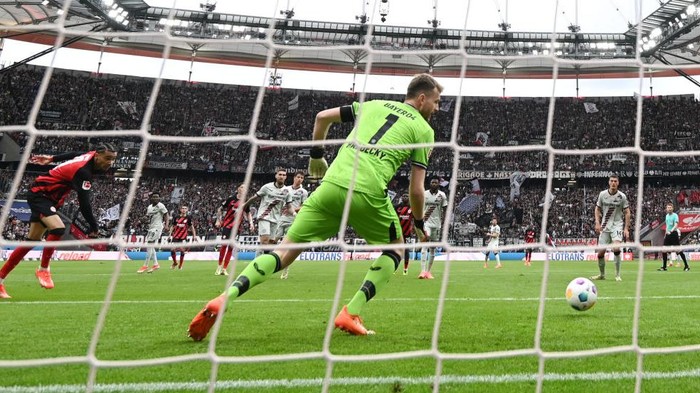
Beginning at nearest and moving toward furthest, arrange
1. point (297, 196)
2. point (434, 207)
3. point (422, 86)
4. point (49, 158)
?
1. point (422, 86)
2. point (49, 158)
3. point (297, 196)
4. point (434, 207)

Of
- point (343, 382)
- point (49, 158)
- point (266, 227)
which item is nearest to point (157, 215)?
point (266, 227)

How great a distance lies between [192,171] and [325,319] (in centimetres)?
2713

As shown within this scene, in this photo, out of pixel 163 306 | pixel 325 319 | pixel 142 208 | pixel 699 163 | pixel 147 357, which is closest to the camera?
pixel 147 357

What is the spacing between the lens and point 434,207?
10141mm

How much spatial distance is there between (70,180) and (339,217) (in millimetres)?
3704

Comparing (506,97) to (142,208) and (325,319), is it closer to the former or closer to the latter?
(142,208)

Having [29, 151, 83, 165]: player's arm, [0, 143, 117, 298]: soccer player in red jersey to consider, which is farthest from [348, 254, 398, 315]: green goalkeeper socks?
[0, 143, 117, 298]: soccer player in red jersey

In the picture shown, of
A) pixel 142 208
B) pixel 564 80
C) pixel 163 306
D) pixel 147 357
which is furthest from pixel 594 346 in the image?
pixel 564 80

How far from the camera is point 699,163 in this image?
94.7 ft

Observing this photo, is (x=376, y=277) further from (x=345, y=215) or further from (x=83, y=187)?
Result: (x=83, y=187)

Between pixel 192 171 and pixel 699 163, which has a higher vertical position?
pixel 699 163

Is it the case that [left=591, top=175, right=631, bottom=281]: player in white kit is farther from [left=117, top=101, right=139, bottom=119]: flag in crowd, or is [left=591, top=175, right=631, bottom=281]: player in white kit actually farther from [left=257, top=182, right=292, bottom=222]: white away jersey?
[left=117, top=101, right=139, bottom=119]: flag in crowd

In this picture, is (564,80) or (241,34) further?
(564,80)

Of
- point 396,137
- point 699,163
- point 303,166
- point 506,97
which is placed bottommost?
point 396,137
